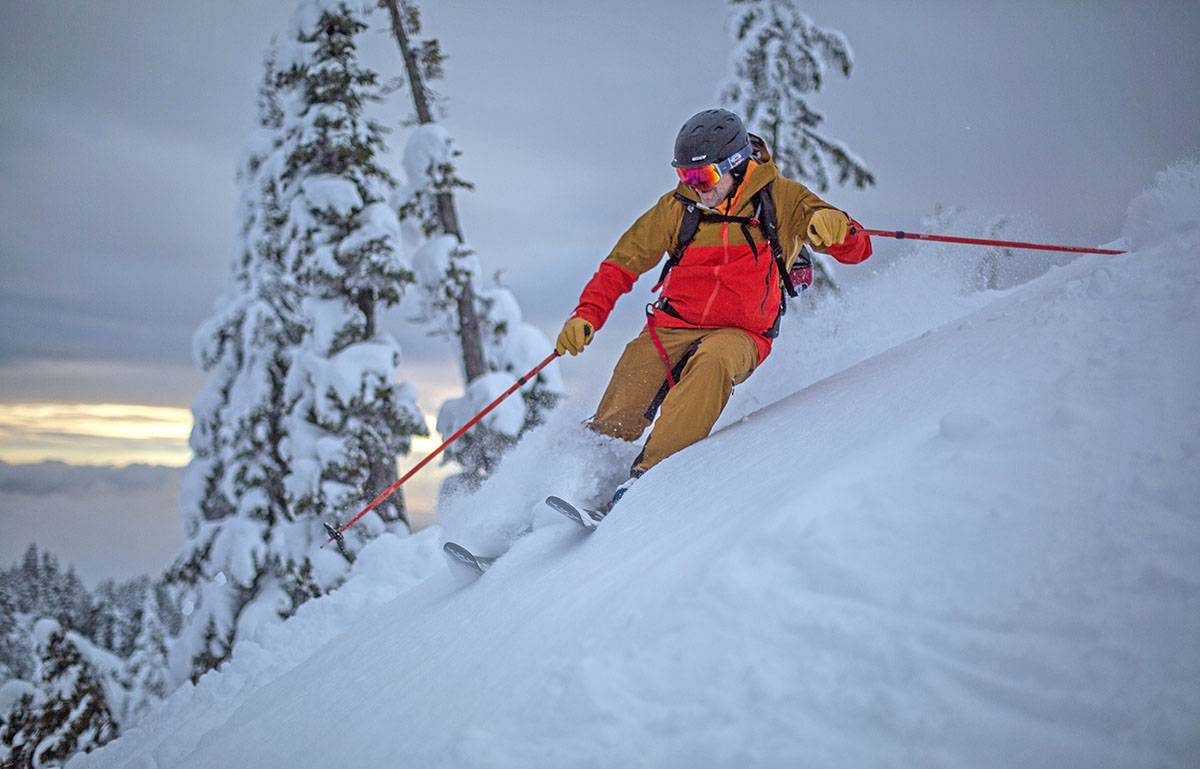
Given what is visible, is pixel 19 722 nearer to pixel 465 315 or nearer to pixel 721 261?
pixel 465 315

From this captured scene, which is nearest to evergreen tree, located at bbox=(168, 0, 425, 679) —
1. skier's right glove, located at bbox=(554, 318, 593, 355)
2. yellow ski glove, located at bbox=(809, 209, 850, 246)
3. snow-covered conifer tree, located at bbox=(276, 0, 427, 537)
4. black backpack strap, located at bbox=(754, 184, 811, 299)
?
snow-covered conifer tree, located at bbox=(276, 0, 427, 537)

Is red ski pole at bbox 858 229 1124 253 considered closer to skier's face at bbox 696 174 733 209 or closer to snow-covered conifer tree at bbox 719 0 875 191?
skier's face at bbox 696 174 733 209

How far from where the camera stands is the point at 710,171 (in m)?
3.61

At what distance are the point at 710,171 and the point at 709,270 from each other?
1.94 ft

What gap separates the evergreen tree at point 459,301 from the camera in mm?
10445

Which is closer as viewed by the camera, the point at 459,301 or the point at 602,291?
the point at 602,291

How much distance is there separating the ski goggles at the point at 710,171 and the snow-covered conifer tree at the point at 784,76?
8.36 meters

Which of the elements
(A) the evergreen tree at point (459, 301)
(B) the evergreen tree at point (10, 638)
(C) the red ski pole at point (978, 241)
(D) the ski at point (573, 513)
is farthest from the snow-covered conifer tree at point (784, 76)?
(B) the evergreen tree at point (10, 638)

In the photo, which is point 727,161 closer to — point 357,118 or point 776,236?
point 776,236

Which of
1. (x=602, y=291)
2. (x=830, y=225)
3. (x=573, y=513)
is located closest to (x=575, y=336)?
(x=602, y=291)

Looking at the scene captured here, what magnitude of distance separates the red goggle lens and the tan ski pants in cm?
88

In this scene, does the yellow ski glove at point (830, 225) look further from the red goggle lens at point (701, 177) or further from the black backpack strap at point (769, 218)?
the red goggle lens at point (701, 177)

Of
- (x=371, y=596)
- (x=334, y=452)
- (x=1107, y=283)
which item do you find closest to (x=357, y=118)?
(x=334, y=452)

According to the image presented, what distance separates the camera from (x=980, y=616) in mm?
1362
